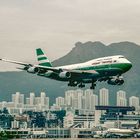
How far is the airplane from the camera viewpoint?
400 feet

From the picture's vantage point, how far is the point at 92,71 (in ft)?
409

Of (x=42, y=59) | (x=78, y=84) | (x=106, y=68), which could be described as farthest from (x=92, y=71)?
(x=42, y=59)

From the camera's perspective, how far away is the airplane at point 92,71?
122m

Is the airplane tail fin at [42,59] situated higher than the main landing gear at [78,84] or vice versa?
the airplane tail fin at [42,59]

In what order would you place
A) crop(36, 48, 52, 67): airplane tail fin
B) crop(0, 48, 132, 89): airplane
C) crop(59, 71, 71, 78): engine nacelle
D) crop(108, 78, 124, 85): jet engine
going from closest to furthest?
crop(108, 78, 124, 85): jet engine < crop(0, 48, 132, 89): airplane < crop(59, 71, 71, 78): engine nacelle < crop(36, 48, 52, 67): airplane tail fin

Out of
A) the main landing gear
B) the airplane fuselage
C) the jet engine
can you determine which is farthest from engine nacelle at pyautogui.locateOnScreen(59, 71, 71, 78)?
the jet engine

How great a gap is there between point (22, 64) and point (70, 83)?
13115mm

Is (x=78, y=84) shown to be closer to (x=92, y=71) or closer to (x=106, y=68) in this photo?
(x=92, y=71)

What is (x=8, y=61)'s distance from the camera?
13375 cm

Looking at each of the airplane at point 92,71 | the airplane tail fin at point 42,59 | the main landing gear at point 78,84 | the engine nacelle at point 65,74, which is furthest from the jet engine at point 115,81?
the airplane tail fin at point 42,59

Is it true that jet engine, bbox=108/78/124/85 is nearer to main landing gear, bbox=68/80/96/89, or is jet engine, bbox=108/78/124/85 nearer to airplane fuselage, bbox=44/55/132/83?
airplane fuselage, bbox=44/55/132/83

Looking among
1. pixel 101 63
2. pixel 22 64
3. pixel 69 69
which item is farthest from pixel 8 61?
pixel 101 63

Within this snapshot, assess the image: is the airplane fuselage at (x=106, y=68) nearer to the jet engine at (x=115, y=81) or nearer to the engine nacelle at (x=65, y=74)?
the jet engine at (x=115, y=81)

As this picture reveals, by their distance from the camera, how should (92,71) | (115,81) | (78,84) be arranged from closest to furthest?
1. (115,81)
2. (92,71)
3. (78,84)
